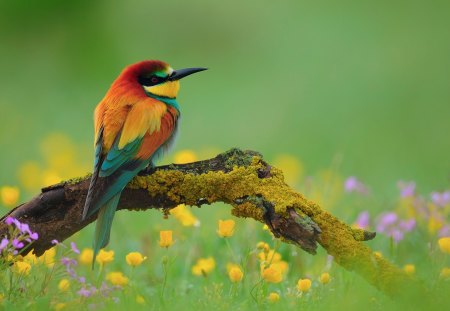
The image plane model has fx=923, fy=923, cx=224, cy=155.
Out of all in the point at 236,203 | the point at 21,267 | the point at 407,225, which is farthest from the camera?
the point at 407,225

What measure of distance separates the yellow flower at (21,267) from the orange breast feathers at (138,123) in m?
0.54

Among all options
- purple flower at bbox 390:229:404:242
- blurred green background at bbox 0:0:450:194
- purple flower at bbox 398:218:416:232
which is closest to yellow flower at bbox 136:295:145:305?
purple flower at bbox 390:229:404:242

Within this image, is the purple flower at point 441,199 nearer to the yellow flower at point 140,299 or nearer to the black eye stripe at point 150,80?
the black eye stripe at point 150,80

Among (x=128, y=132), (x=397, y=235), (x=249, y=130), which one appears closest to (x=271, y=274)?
(x=128, y=132)

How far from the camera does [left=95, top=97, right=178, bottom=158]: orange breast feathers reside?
3381 mm

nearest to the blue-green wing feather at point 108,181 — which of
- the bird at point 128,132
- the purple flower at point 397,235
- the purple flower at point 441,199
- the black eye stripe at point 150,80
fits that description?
the bird at point 128,132

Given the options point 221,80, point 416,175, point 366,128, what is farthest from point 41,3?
point 416,175

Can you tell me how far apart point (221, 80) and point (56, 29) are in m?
2.42

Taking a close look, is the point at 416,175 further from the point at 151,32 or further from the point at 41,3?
the point at 41,3

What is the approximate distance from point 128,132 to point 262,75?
6.78 m

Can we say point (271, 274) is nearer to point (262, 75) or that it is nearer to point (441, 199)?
point (441, 199)

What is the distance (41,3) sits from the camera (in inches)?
443

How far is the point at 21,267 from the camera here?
306 cm

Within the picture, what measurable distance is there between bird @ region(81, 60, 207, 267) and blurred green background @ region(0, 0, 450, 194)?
2.56m
